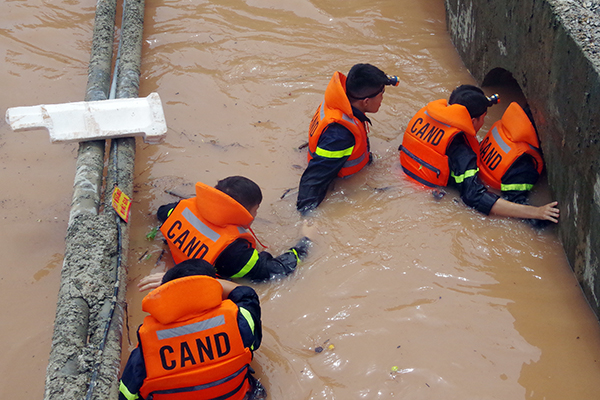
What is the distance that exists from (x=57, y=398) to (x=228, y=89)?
383 centimetres

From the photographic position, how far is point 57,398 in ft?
7.89

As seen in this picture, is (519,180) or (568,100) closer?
(568,100)

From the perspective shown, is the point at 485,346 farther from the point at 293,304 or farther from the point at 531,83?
the point at 531,83

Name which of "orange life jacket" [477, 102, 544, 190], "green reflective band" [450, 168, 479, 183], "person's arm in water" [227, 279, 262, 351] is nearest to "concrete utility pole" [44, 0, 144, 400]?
"person's arm in water" [227, 279, 262, 351]

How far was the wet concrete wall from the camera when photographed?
323 centimetres

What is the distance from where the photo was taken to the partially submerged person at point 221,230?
10.1 ft

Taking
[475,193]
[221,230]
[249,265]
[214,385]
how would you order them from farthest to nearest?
[475,193] → [249,265] → [221,230] → [214,385]

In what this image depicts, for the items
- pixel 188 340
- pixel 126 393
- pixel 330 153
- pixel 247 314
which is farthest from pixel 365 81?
pixel 126 393

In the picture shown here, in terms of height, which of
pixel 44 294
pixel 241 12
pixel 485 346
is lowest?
pixel 44 294

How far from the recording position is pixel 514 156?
3934 millimetres

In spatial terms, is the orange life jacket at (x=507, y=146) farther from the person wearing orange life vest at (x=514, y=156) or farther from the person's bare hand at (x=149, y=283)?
the person's bare hand at (x=149, y=283)

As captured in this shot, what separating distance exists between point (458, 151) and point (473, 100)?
418 mm

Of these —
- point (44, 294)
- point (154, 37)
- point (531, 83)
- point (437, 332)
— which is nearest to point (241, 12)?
point (154, 37)

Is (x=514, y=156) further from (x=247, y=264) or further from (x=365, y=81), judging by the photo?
(x=247, y=264)
